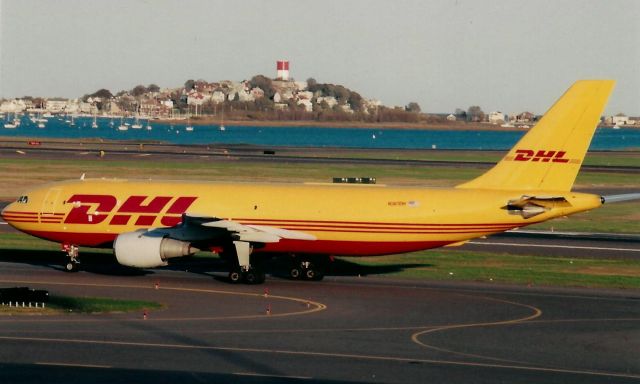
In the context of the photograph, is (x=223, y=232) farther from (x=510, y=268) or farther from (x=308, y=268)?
(x=510, y=268)

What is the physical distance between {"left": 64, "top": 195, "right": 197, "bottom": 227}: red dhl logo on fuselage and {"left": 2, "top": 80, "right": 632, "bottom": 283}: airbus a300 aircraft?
0.05 meters

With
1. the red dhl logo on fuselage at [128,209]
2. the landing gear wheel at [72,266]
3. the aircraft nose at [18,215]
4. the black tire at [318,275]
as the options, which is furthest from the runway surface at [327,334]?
the aircraft nose at [18,215]

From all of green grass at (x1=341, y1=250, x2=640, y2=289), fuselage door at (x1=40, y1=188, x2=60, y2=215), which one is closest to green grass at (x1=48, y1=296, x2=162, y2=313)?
fuselage door at (x1=40, y1=188, x2=60, y2=215)

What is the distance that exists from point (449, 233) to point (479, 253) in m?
12.0

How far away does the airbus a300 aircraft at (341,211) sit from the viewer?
46719mm

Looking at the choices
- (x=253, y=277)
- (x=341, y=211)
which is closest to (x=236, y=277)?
(x=253, y=277)

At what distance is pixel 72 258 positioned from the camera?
167ft

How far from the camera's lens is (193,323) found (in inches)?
1474

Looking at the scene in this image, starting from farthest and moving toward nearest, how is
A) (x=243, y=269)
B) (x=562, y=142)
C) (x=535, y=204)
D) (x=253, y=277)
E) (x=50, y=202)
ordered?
(x=50, y=202) < (x=243, y=269) < (x=253, y=277) < (x=562, y=142) < (x=535, y=204)

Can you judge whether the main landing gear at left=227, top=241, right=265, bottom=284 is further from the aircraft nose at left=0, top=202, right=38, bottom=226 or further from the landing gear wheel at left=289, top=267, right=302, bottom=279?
the aircraft nose at left=0, top=202, right=38, bottom=226

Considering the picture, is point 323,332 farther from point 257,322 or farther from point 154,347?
point 154,347

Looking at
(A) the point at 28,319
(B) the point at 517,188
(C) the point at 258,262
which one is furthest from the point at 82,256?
(B) the point at 517,188

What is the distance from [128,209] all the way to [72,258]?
3.65 m

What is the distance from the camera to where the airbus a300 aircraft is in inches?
1839
